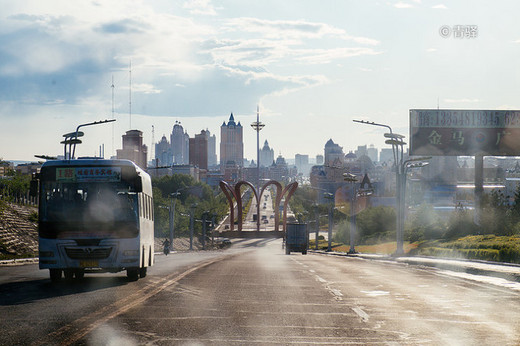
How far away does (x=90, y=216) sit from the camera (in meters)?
19.8

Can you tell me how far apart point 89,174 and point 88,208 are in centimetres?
103

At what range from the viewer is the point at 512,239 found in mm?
55781

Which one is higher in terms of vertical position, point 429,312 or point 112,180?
point 112,180

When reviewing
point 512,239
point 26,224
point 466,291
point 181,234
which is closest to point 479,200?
point 512,239

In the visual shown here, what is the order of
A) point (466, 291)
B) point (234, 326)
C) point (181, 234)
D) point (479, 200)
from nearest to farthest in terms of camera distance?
point (234, 326) < point (466, 291) < point (479, 200) < point (181, 234)

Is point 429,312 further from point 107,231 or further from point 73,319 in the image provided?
point 107,231

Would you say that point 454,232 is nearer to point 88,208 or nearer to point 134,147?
point 88,208

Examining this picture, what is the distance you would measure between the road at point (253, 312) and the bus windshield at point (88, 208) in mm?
1556

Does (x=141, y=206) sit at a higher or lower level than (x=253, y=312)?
higher

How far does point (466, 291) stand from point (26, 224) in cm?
5337

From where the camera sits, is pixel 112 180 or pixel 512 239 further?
pixel 512 239

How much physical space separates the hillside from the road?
29.2 m

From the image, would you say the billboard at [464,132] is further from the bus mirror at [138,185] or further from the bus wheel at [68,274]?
the bus mirror at [138,185]

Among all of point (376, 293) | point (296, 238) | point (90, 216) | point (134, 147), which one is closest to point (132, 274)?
point (90, 216)
